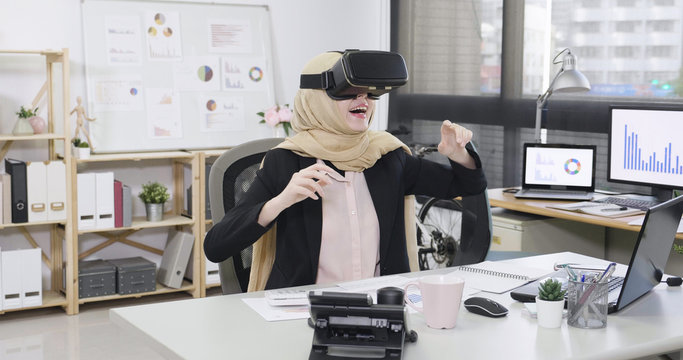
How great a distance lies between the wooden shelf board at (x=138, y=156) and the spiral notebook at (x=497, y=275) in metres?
2.50

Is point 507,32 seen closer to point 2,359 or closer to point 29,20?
point 29,20

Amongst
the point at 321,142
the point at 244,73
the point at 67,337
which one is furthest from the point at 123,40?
the point at 321,142

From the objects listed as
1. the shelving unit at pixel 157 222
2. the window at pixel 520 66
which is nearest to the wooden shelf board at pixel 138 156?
the shelving unit at pixel 157 222

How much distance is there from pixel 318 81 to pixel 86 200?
94.0 inches

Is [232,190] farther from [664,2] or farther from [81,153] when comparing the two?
[664,2]

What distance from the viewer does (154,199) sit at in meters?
4.41

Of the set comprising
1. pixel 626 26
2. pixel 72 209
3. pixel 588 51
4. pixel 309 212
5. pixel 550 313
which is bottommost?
pixel 72 209

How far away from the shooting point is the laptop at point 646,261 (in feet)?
5.65

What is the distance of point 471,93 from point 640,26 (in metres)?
1.15

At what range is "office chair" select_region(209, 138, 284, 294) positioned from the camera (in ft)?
7.30

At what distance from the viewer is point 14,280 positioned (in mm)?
4020

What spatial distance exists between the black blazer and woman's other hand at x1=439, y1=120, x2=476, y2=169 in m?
0.03

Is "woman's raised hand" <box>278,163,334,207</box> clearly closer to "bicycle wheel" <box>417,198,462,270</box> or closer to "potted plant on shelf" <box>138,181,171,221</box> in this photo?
"bicycle wheel" <box>417,198,462,270</box>

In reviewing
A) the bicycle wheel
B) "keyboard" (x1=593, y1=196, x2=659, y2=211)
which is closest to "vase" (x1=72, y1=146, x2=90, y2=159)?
the bicycle wheel
